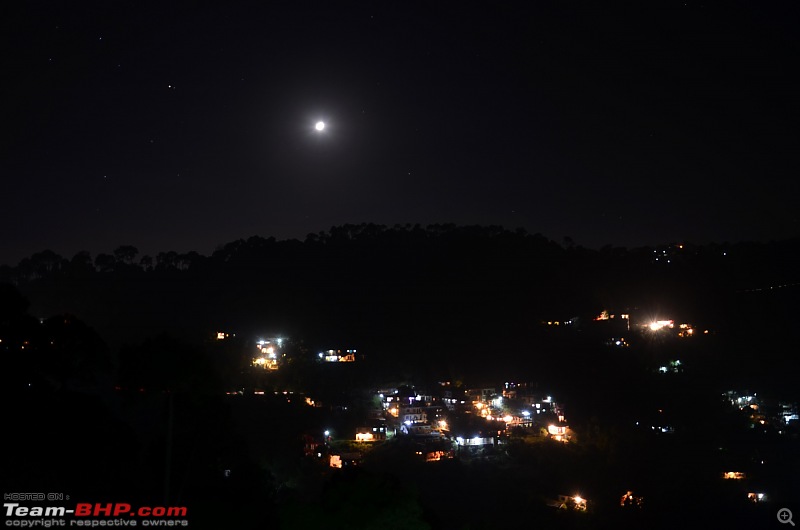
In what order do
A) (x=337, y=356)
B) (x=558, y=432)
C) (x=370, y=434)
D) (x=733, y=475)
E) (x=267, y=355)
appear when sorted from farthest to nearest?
(x=337, y=356) < (x=267, y=355) < (x=558, y=432) < (x=370, y=434) < (x=733, y=475)

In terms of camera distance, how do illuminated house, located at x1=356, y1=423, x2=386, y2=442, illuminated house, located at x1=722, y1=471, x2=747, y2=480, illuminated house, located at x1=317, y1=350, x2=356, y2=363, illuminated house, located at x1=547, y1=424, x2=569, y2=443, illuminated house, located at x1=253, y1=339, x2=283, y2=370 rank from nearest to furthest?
illuminated house, located at x1=722, y1=471, x2=747, y2=480 → illuminated house, located at x1=356, y1=423, x2=386, y2=442 → illuminated house, located at x1=547, y1=424, x2=569, y2=443 → illuminated house, located at x1=253, y1=339, x2=283, y2=370 → illuminated house, located at x1=317, y1=350, x2=356, y2=363

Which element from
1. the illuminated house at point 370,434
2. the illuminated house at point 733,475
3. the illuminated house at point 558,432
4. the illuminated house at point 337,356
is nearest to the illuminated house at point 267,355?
the illuminated house at point 337,356

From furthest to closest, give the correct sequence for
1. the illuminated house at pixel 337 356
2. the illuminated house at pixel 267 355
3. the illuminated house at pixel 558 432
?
the illuminated house at pixel 337 356, the illuminated house at pixel 267 355, the illuminated house at pixel 558 432

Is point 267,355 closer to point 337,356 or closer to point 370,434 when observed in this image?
point 337,356

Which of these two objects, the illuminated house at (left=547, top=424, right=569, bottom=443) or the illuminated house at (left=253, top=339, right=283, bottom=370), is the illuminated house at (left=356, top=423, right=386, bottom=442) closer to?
the illuminated house at (left=253, top=339, right=283, bottom=370)

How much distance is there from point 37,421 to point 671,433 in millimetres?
28767

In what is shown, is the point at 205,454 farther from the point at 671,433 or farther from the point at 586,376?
the point at 586,376

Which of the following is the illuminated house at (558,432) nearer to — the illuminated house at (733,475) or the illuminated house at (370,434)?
the illuminated house at (733,475)

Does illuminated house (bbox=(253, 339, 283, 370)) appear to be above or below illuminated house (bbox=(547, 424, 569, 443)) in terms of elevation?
above

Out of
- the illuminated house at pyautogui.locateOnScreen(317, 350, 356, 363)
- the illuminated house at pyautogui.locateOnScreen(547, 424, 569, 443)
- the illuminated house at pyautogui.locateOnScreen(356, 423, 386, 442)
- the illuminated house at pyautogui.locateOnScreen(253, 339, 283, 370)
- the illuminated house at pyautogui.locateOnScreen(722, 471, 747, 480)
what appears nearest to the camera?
the illuminated house at pyautogui.locateOnScreen(722, 471, 747, 480)

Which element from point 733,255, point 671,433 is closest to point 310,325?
point 671,433

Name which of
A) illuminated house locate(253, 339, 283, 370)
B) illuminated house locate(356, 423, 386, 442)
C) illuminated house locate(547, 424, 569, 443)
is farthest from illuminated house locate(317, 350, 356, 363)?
illuminated house locate(547, 424, 569, 443)

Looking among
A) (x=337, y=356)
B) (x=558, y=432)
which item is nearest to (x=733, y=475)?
(x=558, y=432)

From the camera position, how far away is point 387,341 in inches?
1513
